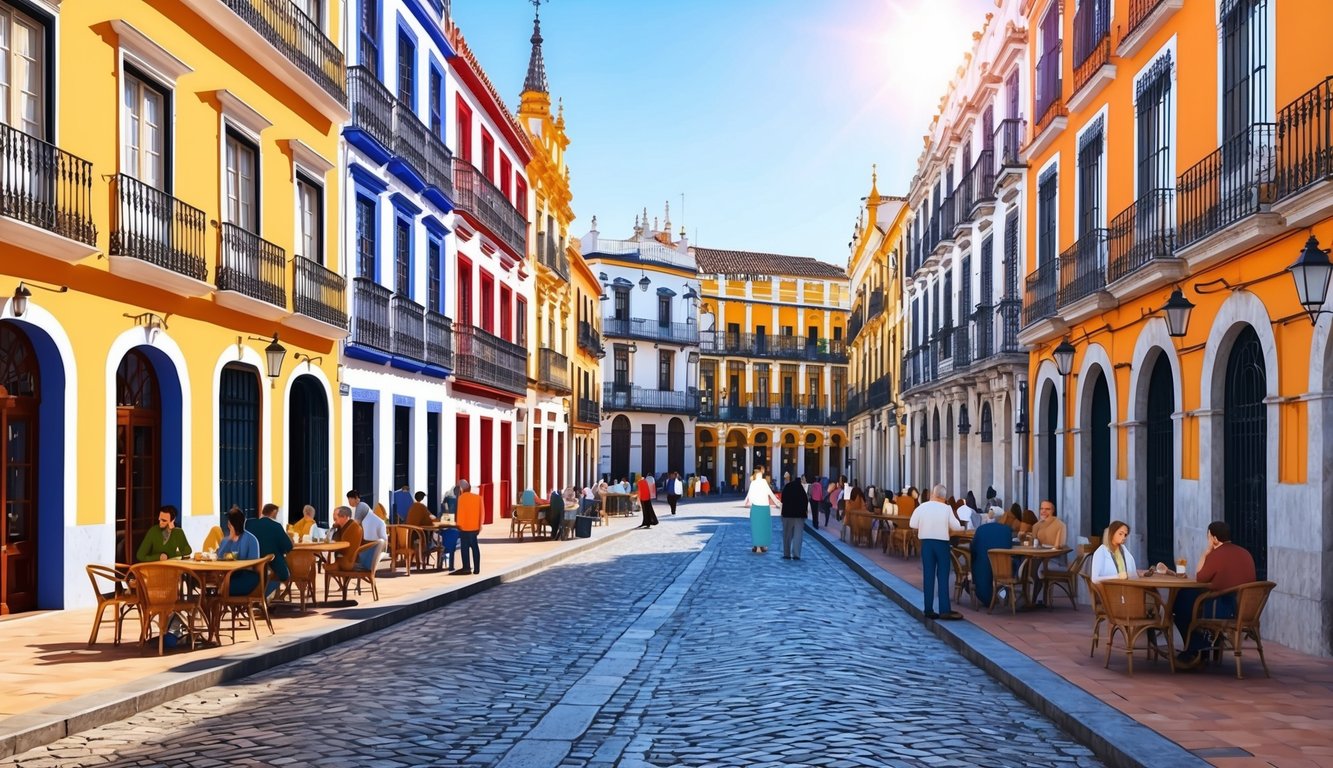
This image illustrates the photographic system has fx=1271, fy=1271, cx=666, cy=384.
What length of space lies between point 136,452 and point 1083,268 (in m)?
13.5

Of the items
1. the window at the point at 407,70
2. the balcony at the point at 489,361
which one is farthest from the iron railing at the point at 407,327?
the window at the point at 407,70

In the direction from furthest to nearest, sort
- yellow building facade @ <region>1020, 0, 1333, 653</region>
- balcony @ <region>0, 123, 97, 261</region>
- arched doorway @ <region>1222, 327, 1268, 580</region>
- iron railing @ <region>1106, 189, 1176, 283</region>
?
iron railing @ <region>1106, 189, 1176, 283</region> < arched doorway @ <region>1222, 327, 1268, 580</region> < yellow building facade @ <region>1020, 0, 1333, 653</region> < balcony @ <region>0, 123, 97, 261</region>

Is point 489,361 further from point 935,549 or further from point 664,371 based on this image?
point 664,371

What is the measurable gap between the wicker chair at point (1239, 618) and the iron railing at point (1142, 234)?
614cm

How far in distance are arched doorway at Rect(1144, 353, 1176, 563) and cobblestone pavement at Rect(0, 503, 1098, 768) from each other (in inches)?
167

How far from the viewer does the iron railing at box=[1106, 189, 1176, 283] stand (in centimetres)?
1541

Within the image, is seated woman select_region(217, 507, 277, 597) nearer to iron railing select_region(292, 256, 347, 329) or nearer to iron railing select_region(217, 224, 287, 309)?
iron railing select_region(217, 224, 287, 309)

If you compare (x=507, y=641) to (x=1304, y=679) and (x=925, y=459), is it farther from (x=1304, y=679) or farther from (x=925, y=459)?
(x=925, y=459)

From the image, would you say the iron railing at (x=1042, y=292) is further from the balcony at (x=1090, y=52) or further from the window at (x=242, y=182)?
the window at (x=242, y=182)

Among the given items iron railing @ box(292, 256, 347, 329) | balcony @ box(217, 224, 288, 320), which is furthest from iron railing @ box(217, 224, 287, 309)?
iron railing @ box(292, 256, 347, 329)

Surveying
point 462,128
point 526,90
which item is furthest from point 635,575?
point 526,90

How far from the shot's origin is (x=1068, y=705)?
8.20m

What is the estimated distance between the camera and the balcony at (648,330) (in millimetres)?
63594

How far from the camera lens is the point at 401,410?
25.4 meters
